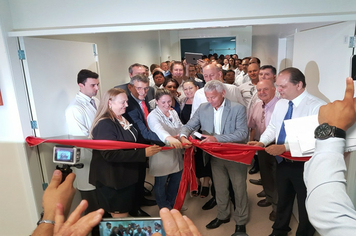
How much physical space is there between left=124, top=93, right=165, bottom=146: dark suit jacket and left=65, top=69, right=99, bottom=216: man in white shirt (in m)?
0.42

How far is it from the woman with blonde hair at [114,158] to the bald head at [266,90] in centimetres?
140

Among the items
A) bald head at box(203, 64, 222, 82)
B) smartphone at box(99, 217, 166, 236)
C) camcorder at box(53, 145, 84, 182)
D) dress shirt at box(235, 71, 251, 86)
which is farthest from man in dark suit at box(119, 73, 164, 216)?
dress shirt at box(235, 71, 251, 86)

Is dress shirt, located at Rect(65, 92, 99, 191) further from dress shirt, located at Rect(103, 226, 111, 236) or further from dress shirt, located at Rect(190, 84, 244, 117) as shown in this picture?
dress shirt, located at Rect(103, 226, 111, 236)

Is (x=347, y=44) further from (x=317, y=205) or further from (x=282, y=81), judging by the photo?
(x=317, y=205)

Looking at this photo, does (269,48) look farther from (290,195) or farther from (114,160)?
(114,160)

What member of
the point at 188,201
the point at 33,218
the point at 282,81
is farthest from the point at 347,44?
the point at 33,218

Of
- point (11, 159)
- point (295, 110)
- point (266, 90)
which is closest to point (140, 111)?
point (11, 159)

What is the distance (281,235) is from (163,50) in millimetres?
→ 5786

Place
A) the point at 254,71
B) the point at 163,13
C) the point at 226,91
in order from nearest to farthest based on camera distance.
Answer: the point at 163,13, the point at 226,91, the point at 254,71

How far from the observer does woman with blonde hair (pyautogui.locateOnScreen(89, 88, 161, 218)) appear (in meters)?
2.07

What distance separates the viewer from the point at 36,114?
93.8 inches

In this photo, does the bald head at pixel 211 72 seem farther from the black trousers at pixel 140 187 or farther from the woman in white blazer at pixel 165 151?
the black trousers at pixel 140 187

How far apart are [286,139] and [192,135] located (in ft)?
2.97

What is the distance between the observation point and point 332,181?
0.71 meters
